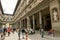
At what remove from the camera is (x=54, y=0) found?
48.7 feet

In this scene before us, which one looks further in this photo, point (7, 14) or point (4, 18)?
point (7, 14)

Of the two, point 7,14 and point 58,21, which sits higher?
point 7,14

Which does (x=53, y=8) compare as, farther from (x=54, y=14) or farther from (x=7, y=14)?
(x=7, y=14)

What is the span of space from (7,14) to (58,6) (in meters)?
81.3

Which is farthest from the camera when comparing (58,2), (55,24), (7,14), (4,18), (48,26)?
(7,14)

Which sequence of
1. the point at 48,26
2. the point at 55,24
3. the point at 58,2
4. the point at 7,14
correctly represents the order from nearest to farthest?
the point at 58,2 → the point at 55,24 → the point at 48,26 → the point at 7,14

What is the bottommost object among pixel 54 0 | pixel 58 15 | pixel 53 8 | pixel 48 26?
pixel 48 26

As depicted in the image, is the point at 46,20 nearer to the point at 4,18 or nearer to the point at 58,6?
the point at 58,6

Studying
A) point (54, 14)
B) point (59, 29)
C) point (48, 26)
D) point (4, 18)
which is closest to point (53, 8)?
point (54, 14)

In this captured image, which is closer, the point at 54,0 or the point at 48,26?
the point at 54,0

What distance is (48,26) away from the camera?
29.0m

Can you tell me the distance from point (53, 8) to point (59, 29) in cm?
313

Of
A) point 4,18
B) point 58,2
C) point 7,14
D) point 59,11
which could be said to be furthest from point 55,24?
point 7,14

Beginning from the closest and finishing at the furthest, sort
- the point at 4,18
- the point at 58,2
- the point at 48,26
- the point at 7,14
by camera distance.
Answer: the point at 58,2, the point at 48,26, the point at 4,18, the point at 7,14
